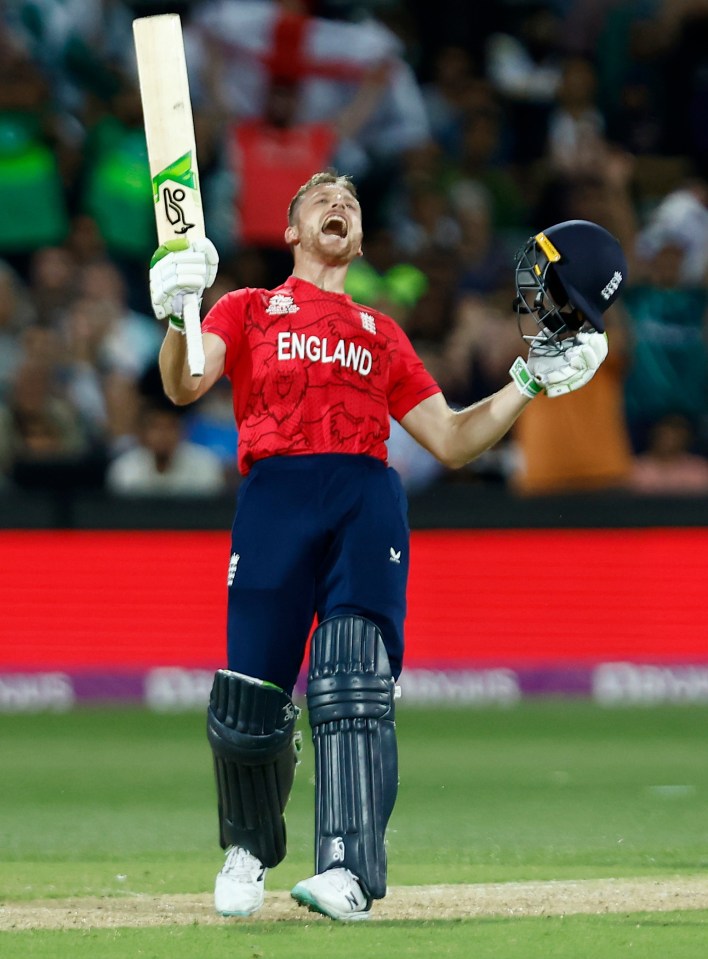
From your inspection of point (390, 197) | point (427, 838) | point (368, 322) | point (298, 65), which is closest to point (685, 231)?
point (390, 197)

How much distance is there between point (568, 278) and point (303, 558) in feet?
3.39

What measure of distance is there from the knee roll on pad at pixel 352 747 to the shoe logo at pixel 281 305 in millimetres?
877

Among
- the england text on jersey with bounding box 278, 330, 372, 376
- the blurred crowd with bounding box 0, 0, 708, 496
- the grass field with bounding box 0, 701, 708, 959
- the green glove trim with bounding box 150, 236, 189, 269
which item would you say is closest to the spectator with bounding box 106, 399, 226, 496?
the blurred crowd with bounding box 0, 0, 708, 496

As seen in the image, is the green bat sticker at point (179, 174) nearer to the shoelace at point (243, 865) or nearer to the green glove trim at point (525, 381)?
the green glove trim at point (525, 381)

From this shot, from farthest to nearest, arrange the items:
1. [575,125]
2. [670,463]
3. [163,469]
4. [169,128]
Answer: [575,125]
[670,463]
[163,469]
[169,128]

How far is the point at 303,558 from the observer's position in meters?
5.27

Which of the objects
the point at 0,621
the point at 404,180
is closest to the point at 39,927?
the point at 0,621

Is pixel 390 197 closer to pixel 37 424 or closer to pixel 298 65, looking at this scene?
pixel 298 65

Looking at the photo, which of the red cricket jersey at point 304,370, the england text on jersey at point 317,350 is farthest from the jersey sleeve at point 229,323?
the england text on jersey at point 317,350

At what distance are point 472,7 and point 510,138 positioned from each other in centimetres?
128

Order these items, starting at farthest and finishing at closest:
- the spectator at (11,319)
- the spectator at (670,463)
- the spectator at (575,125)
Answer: the spectator at (575,125), the spectator at (11,319), the spectator at (670,463)

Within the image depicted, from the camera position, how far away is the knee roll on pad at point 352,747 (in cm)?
512

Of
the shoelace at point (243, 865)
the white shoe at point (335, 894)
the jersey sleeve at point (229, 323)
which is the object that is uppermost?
the jersey sleeve at point (229, 323)

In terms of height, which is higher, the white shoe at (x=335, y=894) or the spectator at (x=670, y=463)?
the spectator at (x=670, y=463)
